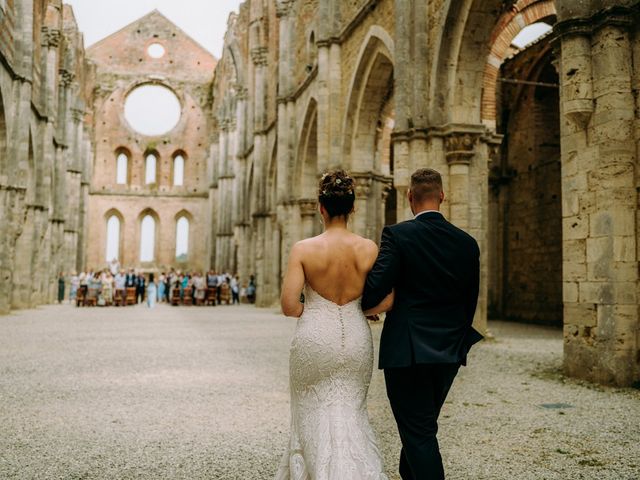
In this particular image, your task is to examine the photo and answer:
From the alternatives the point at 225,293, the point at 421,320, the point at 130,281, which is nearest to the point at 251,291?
the point at 225,293

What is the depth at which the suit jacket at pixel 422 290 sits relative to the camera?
285cm

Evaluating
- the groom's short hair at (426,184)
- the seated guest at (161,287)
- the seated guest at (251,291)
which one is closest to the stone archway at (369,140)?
the seated guest at (251,291)

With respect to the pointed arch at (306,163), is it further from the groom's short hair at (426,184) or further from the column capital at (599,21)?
the groom's short hair at (426,184)

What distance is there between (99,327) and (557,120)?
12.8m

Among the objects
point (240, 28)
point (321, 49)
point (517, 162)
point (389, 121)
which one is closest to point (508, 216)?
point (517, 162)

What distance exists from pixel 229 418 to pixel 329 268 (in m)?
2.78

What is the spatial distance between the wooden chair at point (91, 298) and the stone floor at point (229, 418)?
1542 centimetres

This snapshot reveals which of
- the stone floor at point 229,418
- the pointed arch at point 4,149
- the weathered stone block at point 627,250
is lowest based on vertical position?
the stone floor at point 229,418

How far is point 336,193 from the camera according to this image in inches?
115

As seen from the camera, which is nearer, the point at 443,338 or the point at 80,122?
the point at 443,338

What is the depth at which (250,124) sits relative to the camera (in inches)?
1176

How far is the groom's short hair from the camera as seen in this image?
3.05m

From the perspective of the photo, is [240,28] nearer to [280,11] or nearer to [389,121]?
[280,11]

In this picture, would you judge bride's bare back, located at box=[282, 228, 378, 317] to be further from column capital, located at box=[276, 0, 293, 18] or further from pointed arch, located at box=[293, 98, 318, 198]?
column capital, located at box=[276, 0, 293, 18]
